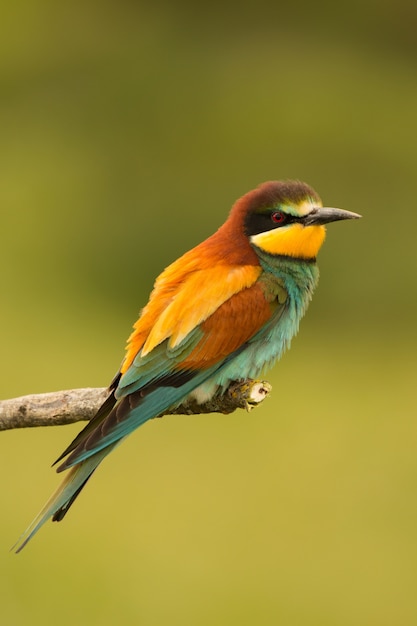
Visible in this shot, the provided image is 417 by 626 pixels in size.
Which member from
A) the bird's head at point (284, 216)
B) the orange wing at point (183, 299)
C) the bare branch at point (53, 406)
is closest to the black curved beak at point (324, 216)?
the bird's head at point (284, 216)

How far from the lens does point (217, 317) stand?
2.14m

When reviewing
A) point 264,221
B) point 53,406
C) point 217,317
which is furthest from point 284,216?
point 53,406

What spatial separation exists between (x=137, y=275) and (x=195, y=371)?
189 inches

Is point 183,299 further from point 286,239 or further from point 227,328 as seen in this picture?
point 286,239

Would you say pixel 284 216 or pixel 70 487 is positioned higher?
pixel 284 216

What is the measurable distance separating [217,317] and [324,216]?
29 centimetres

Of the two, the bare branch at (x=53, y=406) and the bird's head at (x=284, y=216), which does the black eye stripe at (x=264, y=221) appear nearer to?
the bird's head at (x=284, y=216)

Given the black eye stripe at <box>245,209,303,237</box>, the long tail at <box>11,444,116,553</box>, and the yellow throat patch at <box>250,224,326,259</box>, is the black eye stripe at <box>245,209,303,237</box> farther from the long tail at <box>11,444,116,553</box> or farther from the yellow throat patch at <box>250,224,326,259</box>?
the long tail at <box>11,444,116,553</box>

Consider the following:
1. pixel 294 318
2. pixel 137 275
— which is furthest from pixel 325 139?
pixel 294 318

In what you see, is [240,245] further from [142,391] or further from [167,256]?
[167,256]

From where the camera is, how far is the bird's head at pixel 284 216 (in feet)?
7.27

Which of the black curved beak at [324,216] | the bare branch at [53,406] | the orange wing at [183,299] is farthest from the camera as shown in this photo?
the black curved beak at [324,216]

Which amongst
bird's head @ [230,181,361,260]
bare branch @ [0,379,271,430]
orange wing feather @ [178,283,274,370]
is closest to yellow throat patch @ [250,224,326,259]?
bird's head @ [230,181,361,260]

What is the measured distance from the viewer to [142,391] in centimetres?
205
